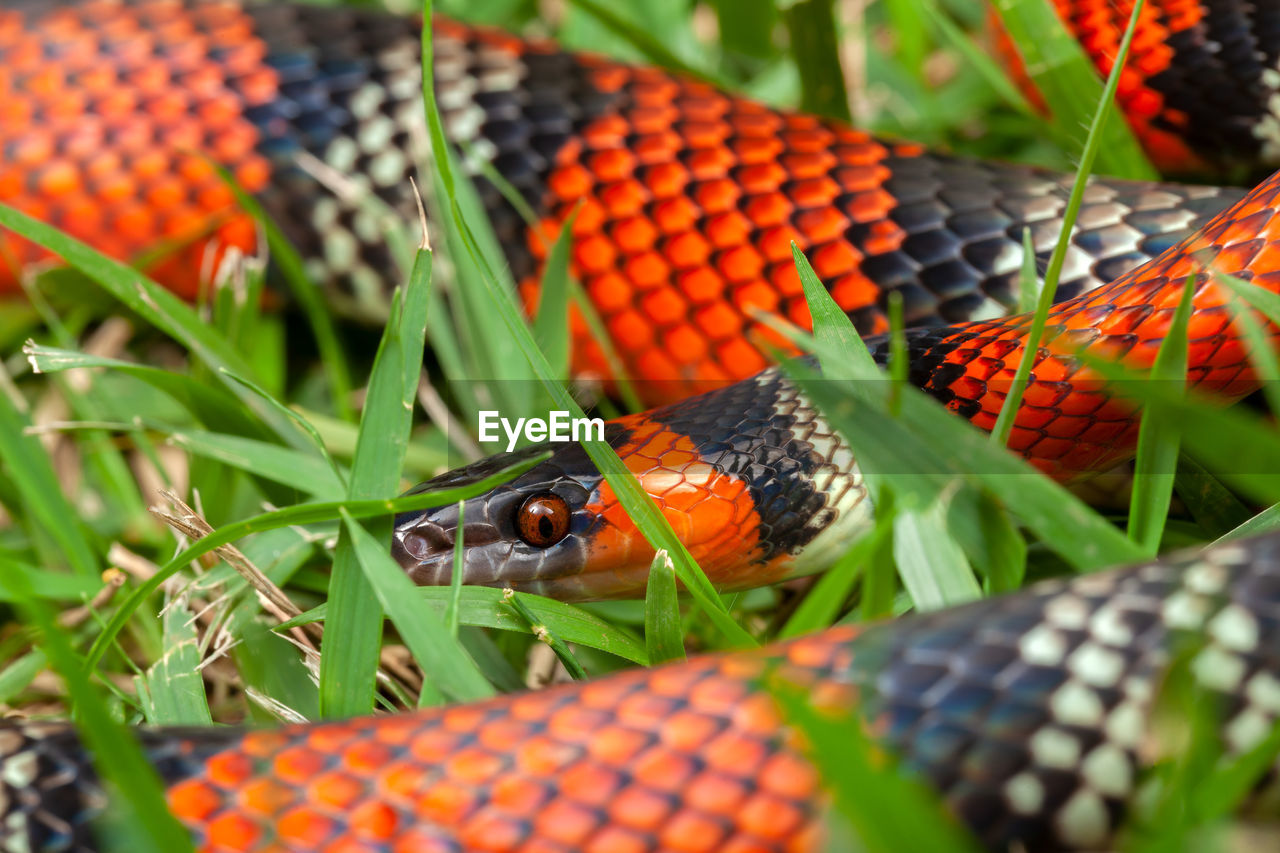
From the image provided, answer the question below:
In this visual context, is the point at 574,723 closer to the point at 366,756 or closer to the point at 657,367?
the point at 366,756

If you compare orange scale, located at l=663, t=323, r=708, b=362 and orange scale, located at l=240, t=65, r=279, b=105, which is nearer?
orange scale, located at l=663, t=323, r=708, b=362

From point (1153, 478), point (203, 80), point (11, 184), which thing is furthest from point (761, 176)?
point (11, 184)

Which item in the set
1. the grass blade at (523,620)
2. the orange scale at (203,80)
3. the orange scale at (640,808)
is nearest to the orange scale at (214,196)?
the orange scale at (203,80)

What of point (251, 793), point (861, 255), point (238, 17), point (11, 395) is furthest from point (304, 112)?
point (251, 793)

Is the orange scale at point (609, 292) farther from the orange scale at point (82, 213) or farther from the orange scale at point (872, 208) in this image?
the orange scale at point (82, 213)

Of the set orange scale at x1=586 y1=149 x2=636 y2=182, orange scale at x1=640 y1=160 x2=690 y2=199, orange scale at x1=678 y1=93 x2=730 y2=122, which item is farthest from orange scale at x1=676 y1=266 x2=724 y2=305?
orange scale at x1=678 y1=93 x2=730 y2=122

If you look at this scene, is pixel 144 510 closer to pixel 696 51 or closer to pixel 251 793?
pixel 251 793

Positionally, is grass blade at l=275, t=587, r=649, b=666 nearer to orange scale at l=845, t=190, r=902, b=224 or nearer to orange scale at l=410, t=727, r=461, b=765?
orange scale at l=410, t=727, r=461, b=765
